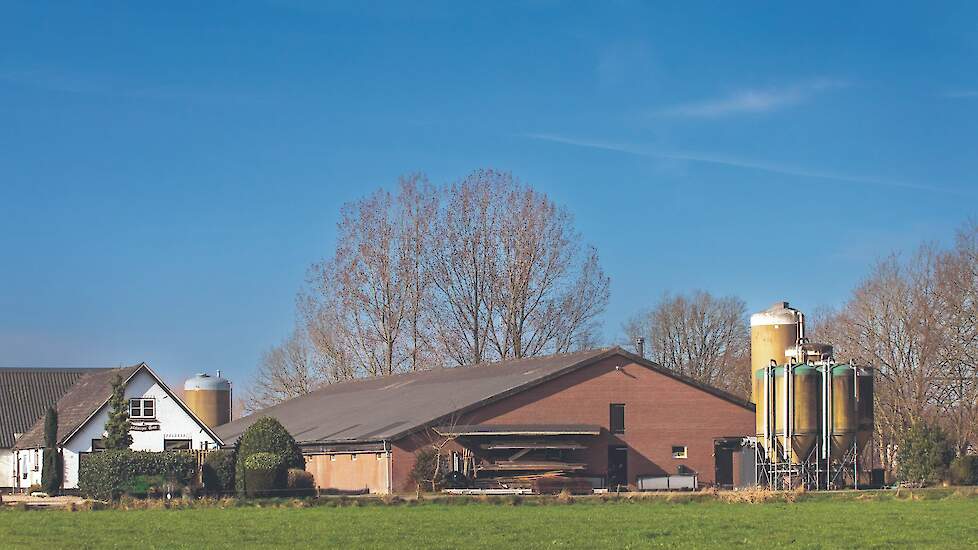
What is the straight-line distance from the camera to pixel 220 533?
96.9 ft

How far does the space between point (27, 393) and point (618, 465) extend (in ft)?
96.7

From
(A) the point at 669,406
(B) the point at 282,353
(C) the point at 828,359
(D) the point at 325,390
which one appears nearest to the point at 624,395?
(A) the point at 669,406

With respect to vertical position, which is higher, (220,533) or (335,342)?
(335,342)

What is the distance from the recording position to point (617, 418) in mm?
56219

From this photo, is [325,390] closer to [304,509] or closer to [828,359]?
[828,359]

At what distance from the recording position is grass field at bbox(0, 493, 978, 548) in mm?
27281

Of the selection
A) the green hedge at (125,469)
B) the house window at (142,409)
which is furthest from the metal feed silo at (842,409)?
the house window at (142,409)

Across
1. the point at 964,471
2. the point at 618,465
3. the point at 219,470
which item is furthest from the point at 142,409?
the point at 964,471

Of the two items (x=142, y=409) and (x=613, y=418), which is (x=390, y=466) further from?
(x=142, y=409)

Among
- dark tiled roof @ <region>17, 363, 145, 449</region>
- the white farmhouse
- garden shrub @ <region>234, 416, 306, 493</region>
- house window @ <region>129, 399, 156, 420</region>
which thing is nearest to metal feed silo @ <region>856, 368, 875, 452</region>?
garden shrub @ <region>234, 416, 306, 493</region>

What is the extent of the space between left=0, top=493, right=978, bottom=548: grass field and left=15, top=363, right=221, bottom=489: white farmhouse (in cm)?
1730

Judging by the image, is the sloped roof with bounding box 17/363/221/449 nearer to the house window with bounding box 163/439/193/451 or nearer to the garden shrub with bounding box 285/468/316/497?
the house window with bounding box 163/439/193/451

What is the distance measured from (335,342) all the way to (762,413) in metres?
31.9

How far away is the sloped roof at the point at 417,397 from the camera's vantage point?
54.1 meters
